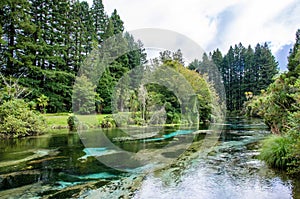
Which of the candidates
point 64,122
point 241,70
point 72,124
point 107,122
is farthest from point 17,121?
point 241,70

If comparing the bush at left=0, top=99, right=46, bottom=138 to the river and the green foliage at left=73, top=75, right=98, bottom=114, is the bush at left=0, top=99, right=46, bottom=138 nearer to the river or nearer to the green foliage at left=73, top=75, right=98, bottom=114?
the river

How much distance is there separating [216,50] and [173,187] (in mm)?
48145

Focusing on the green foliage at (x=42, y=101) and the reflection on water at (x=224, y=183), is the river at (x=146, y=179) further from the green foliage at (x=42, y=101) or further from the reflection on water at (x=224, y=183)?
the green foliage at (x=42, y=101)

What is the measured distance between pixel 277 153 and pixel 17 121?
12321 millimetres

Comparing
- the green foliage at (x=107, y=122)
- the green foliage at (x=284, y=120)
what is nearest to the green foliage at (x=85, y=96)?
the green foliage at (x=107, y=122)

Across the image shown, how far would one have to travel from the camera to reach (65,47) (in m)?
25.4

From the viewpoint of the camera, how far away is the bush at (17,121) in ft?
42.6

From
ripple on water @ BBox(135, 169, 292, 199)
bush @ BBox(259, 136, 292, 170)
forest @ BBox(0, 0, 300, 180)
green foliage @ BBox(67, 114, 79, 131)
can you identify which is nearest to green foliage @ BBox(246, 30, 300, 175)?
bush @ BBox(259, 136, 292, 170)

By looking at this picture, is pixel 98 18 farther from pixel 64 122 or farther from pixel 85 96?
pixel 64 122

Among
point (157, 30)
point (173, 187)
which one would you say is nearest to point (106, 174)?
point (173, 187)

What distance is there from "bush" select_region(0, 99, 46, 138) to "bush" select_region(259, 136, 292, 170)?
1197cm

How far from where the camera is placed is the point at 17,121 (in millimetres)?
13172

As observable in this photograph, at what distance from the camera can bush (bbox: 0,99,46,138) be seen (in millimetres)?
12992

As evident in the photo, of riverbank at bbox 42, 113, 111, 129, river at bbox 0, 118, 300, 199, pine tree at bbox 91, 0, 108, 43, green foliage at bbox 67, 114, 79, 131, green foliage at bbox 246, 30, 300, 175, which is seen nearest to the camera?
river at bbox 0, 118, 300, 199
